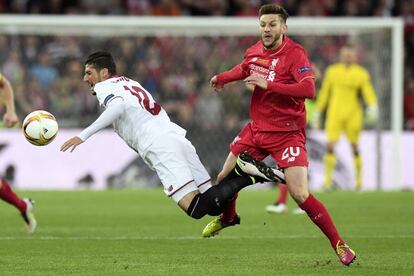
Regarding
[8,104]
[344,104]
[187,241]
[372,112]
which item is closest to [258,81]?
[187,241]

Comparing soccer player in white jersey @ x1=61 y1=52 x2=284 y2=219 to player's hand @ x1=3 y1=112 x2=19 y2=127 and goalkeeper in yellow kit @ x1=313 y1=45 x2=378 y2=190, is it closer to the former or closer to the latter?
player's hand @ x1=3 y1=112 x2=19 y2=127

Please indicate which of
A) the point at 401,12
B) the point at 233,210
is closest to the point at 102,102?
the point at 233,210

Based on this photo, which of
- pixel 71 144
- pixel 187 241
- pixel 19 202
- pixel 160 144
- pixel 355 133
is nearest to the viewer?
pixel 71 144

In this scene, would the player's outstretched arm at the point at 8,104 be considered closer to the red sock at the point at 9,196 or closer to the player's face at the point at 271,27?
the red sock at the point at 9,196

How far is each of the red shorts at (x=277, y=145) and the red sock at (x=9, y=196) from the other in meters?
2.69

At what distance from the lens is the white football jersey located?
32.1 ft

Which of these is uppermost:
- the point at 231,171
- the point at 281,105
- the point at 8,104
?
the point at 281,105

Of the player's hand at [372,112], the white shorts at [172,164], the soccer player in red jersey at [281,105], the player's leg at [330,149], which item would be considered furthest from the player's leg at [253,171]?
the player's hand at [372,112]

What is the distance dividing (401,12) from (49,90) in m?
8.98

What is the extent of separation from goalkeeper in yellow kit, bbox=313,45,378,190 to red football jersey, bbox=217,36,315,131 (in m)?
9.80

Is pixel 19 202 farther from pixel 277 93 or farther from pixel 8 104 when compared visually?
pixel 277 93

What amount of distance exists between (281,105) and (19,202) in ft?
11.2

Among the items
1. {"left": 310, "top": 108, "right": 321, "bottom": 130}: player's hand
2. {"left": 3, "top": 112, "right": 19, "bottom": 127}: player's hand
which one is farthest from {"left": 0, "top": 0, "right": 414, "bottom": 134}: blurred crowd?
{"left": 3, "top": 112, "right": 19, "bottom": 127}: player's hand

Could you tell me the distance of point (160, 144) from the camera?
32.4ft
